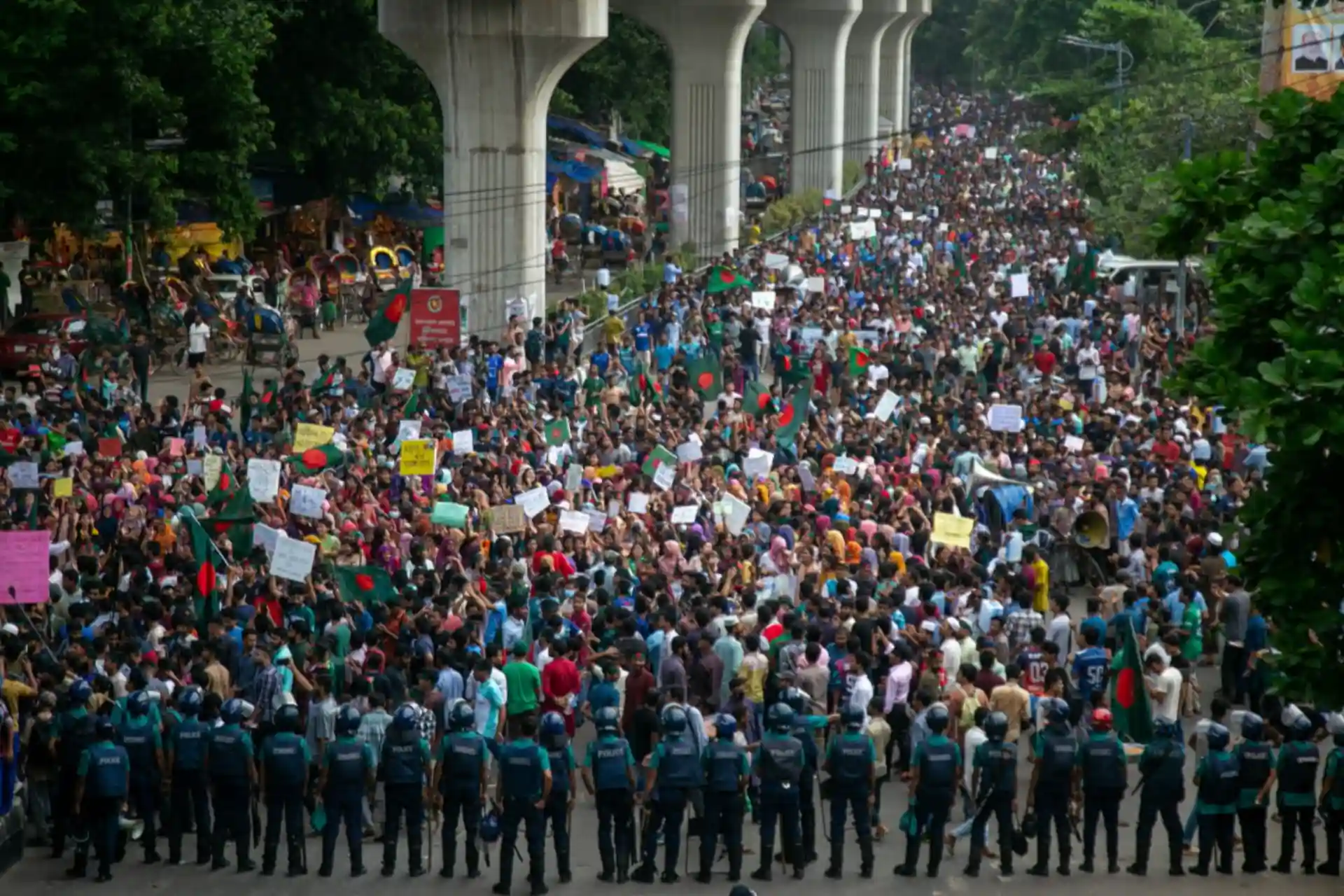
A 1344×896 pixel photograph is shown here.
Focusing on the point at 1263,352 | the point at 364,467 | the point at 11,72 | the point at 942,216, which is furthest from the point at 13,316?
the point at 1263,352

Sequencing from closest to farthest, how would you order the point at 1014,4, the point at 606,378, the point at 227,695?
the point at 227,695 < the point at 606,378 < the point at 1014,4

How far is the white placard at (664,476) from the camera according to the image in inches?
870

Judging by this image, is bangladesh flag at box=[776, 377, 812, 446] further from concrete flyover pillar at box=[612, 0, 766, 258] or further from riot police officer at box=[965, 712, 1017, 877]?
concrete flyover pillar at box=[612, 0, 766, 258]

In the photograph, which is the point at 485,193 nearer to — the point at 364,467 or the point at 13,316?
the point at 13,316

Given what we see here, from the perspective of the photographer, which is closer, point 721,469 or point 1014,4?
point 721,469

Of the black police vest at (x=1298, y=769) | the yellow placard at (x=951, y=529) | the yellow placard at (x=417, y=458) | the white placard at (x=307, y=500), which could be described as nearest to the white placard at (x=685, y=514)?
the yellow placard at (x=951, y=529)

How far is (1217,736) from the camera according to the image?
15.0 m

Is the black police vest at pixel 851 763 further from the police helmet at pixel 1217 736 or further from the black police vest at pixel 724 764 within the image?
the police helmet at pixel 1217 736

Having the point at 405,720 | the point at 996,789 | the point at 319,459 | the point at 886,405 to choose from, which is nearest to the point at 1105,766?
the point at 996,789

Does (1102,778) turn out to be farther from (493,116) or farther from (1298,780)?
(493,116)

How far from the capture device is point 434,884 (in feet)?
50.1

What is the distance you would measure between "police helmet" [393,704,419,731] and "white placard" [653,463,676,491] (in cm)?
728

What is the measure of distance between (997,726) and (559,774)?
2.78 m

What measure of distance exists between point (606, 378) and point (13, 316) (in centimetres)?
1254
